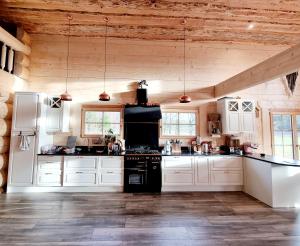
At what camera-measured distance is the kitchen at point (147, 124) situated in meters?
3.43

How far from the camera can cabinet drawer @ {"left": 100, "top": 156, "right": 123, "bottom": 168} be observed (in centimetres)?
454

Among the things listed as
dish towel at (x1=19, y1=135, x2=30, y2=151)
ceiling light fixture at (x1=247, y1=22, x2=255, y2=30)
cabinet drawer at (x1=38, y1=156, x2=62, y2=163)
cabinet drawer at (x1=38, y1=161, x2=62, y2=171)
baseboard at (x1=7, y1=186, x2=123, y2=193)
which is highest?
ceiling light fixture at (x1=247, y1=22, x2=255, y2=30)

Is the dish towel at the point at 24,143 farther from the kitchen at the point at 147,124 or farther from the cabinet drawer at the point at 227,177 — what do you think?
the cabinet drawer at the point at 227,177

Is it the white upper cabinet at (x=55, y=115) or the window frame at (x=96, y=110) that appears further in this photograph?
the window frame at (x=96, y=110)

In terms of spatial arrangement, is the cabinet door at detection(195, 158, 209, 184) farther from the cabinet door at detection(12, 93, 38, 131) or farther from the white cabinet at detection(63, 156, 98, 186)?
the cabinet door at detection(12, 93, 38, 131)

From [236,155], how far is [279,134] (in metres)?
1.80

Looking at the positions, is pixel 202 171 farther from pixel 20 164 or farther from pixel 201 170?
pixel 20 164

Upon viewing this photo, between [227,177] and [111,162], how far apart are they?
9.02 ft

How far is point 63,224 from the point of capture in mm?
2922

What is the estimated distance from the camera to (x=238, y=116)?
5.05 metres

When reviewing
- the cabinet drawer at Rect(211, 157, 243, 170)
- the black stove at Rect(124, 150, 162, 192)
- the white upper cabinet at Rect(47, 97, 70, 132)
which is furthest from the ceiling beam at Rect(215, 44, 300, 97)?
the white upper cabinet at Rect(47, 97, 70, 132)

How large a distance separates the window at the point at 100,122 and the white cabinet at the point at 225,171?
100 inches

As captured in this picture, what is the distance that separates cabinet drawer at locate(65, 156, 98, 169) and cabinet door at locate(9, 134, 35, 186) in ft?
2.62

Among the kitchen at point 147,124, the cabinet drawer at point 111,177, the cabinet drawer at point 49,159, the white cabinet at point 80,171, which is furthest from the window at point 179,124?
the cabinet drawer at point 49,159
